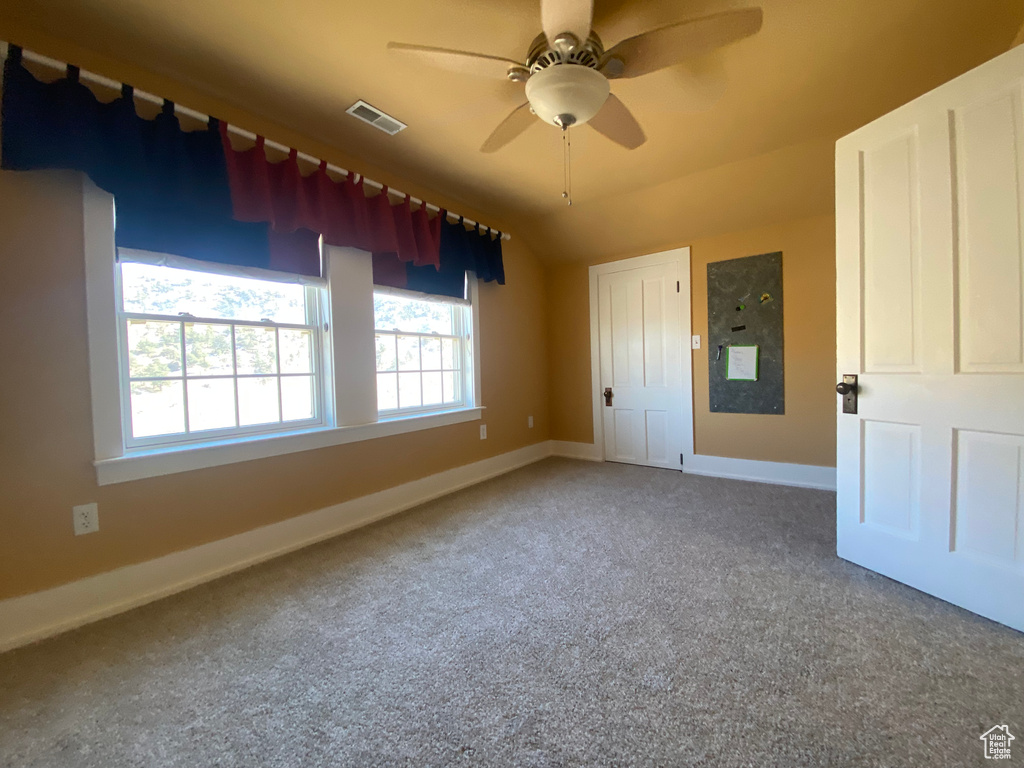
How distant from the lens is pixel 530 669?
1325 mm

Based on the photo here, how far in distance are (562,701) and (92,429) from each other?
218 cm

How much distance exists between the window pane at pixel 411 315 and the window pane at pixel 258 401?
0.80 metres

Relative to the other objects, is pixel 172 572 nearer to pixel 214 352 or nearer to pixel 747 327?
pixel 214 352

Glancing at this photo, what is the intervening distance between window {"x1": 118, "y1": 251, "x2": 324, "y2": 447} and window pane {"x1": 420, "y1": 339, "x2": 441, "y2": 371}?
884 millimetres

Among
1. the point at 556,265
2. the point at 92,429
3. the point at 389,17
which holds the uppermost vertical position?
the point at 389,17

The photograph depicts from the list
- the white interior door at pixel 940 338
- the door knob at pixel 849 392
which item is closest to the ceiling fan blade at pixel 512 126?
the white interior door at pixel 940 338

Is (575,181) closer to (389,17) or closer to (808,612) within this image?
(389,17)

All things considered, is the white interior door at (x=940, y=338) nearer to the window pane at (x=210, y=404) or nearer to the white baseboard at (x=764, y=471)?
the white baseboard at (x=764, y=471)

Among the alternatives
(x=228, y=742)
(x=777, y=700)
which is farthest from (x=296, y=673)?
(x=777, y=700)

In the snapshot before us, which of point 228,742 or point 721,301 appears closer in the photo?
point 228,742

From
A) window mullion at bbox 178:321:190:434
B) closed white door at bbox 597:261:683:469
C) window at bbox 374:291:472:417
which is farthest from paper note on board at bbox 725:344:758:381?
window mullion at bbox 178:321:190:434

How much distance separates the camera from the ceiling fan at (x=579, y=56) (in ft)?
4.22

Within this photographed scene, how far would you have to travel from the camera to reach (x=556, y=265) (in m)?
4.45

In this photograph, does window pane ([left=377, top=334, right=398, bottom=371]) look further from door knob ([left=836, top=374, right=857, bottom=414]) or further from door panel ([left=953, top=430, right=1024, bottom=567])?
door panel ([left=953, top=430, right=1024, bottom=567])
